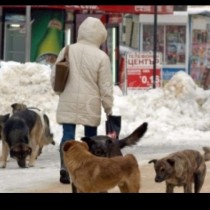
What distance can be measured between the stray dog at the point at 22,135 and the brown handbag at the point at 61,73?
282 centimetres

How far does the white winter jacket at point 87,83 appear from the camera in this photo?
9.34m

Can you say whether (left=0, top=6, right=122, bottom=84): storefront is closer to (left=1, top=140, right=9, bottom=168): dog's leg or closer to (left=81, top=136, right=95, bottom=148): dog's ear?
(left=1, top=140, right=9, bottom=168): dog's leg

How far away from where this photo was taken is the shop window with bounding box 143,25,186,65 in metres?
31.5

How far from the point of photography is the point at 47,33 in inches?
1082

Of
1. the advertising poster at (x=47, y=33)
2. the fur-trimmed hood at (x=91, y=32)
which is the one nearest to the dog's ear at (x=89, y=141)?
the fur-trimmed hood at (x=91, y=32)

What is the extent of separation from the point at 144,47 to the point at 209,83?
332 centimetres

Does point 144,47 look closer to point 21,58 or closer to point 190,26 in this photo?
point 190,26

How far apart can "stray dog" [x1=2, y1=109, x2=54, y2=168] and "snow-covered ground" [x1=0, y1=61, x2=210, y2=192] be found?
85.3 inches

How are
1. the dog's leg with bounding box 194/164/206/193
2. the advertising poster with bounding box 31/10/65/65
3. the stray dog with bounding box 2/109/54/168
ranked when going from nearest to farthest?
the dog's leg with bounding box 194/164/206/193, the stray dog with bounding box 2/109/54/168, the advertising poster with bounding box 31/10/65/65

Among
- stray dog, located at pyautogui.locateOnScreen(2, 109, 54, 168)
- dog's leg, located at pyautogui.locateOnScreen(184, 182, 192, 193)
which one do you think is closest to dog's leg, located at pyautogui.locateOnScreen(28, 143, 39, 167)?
stray dog, located at pyautogui.locateOnScreen(2, 109, 54, 168)

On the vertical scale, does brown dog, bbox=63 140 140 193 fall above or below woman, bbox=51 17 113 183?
below

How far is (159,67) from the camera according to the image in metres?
24.6

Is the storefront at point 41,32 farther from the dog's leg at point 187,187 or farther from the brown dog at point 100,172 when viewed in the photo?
the brown dog at point 100,172
